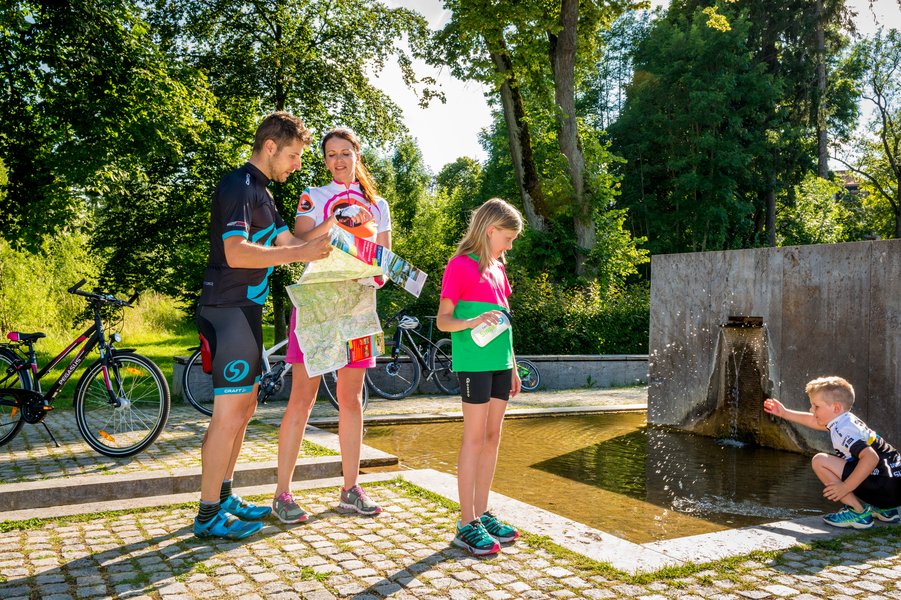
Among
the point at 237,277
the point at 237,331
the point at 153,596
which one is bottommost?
the point at 153,596

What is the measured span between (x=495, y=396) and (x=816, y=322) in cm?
457

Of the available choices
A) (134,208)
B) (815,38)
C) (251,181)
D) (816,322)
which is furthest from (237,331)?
(815,38)

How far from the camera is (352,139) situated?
4.25m

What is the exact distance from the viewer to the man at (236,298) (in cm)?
372

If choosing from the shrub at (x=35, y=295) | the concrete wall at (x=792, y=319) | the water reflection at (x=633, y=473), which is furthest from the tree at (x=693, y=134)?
the water reflection at (x=633, y=473)

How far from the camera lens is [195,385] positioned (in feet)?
29.6

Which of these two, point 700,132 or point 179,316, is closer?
point 179,316

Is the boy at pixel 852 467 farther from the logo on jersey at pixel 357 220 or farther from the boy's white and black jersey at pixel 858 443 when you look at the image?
the logo on jersey at pixel 357 220

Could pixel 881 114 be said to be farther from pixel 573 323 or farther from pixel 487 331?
pixel 487 331

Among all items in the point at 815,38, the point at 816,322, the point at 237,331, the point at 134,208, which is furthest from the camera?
the point at 815,38

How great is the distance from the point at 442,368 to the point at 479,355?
25.9ft

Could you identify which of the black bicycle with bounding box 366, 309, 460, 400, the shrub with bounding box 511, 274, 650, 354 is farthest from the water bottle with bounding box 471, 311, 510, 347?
the shrub with bounding box 511, 274, 650, 354

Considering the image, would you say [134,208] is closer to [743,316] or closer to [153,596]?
[743,316]

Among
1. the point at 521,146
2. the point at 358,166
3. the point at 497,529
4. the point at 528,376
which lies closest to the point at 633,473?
the point at 497,529
